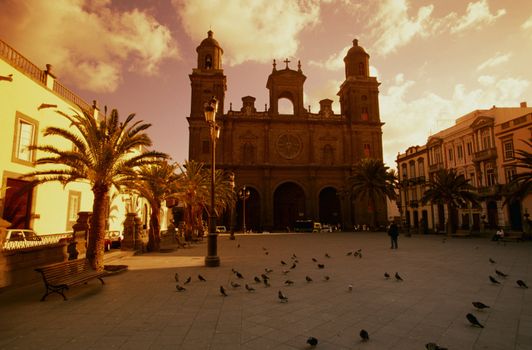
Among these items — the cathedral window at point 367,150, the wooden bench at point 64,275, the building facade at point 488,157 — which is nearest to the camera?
the wooden bench at point 64,275

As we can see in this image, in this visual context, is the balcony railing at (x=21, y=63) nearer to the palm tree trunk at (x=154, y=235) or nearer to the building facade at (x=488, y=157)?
the palm tree trunk at (x=154, y=235)

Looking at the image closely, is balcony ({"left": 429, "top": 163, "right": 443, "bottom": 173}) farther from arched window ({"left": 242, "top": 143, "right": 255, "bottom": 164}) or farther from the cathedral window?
arched window ({"left": 242, "top": 143, "right": 255, "bottom": 164})

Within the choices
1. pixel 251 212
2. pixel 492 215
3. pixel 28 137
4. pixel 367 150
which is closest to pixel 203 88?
pixel 251 212

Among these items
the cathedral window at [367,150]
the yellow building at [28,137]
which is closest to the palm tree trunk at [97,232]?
the yellow building at [28,137]

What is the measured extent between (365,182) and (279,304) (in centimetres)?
3146

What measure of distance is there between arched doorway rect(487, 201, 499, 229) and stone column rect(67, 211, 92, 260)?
35641 mm

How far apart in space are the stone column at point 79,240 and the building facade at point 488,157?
96.7ft

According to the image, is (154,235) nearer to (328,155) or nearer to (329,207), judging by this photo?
(329,207)

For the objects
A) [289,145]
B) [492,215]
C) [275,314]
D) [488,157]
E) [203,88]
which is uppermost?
[203,88]

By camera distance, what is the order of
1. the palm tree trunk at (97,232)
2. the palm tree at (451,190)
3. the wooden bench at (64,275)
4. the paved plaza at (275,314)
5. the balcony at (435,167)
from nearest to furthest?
the paved plaza at (275,314), the wooden bench at (64,275), the palm tree trunk at (97,232), the palm tree at (451,190), the balcony at (435,167)

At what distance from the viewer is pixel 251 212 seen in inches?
1626

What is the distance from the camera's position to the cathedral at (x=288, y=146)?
41.1 meters

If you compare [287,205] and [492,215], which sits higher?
[287,205]

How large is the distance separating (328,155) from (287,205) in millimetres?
9609
